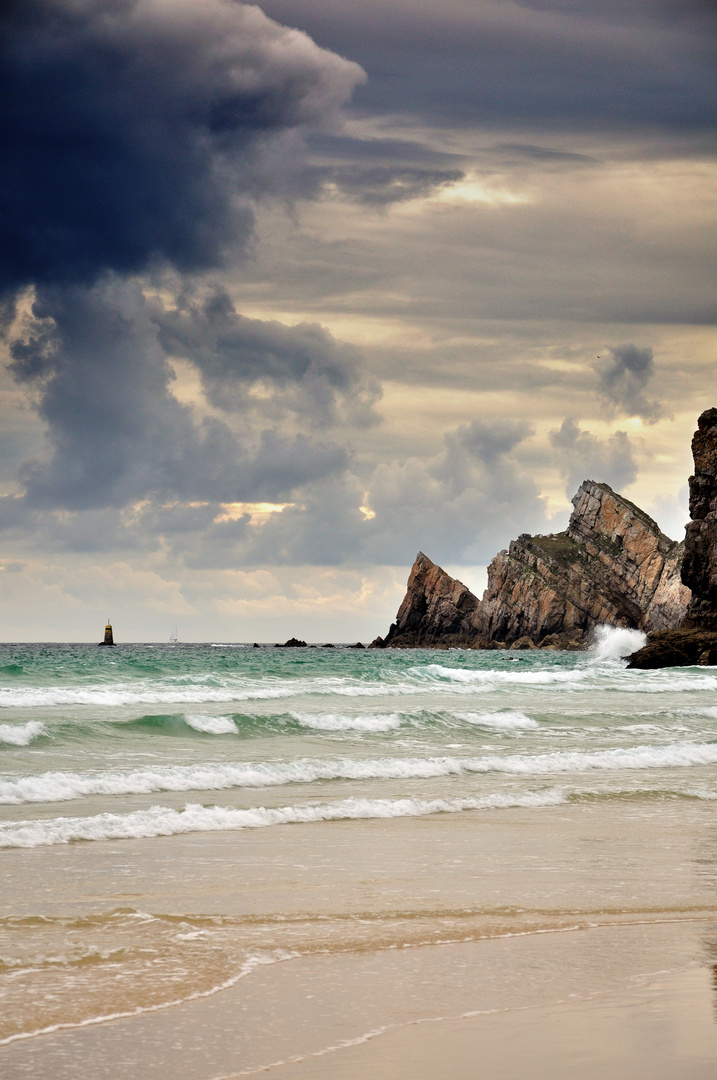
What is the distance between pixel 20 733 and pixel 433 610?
128 meters

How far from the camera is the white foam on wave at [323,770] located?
10859 millimetres

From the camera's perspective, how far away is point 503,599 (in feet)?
425

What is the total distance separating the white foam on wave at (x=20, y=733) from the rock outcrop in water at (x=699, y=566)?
44.5 meters

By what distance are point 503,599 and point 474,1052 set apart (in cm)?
12731

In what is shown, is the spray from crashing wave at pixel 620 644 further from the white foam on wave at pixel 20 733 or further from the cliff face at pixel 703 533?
the white foam on wave at pixel 20 733

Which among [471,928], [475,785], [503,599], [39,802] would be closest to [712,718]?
[475,785]

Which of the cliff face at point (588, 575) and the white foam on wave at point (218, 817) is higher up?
the cliff face at point (588, 575)

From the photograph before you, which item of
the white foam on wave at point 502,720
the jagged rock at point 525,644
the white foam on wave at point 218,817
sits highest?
the white foam on wave at point 218,817

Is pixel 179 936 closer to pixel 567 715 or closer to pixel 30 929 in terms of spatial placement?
pixel 30 929

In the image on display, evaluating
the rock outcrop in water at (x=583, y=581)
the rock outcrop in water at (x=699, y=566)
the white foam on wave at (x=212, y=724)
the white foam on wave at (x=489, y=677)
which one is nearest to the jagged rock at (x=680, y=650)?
the rock outcrop in water at (x=699, y=566)

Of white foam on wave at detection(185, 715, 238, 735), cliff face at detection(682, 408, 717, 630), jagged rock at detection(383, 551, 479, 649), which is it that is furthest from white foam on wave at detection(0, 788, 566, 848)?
jagged rock at detection(383, 551, 479, 649)

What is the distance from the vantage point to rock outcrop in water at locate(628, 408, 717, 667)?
179ft

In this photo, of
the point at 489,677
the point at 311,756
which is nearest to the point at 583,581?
the point at 489,677

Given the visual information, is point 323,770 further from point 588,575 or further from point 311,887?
point 588,575
